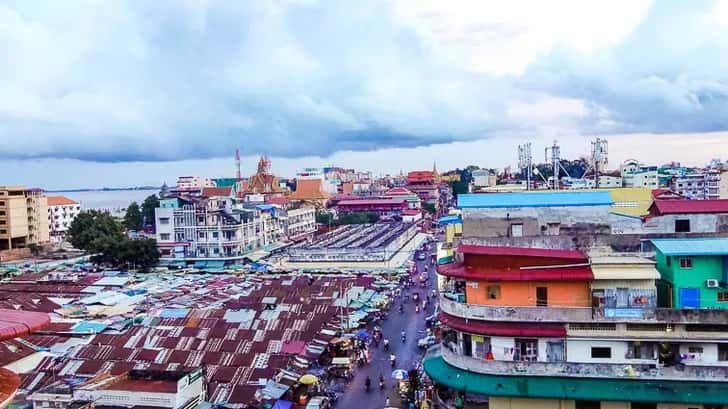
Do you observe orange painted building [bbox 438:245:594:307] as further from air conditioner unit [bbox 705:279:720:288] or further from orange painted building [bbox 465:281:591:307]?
air conditioner unit [bbox 705:279:720:288]

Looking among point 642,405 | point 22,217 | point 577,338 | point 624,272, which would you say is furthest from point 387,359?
point 22,217

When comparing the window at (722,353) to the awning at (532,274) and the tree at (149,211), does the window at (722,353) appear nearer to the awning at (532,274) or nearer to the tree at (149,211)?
the awning at (532,274)

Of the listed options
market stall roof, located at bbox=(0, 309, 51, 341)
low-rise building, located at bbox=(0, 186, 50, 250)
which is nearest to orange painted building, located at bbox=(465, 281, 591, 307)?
market stall roof, located at bbox=(0, 309, 51, 341)

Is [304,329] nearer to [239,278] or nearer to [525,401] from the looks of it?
[525,401]

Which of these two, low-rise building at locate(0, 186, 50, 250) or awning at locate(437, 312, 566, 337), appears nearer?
awning at locate(437, 312, 566, 337)

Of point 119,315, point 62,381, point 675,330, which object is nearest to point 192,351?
point 62,381

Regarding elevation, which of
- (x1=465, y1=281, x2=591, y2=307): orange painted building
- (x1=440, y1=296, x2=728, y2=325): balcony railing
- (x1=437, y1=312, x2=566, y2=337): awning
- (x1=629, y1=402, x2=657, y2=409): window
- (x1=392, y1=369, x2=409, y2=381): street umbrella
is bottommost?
(x1=392, y1=369, x2=409, y2=381): street umbrella
